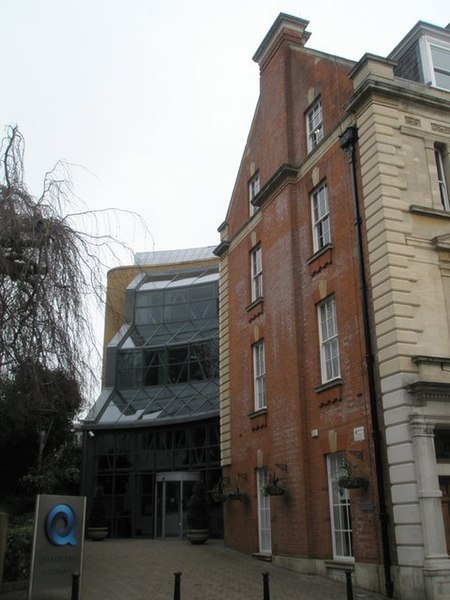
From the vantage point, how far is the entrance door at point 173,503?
29.2 meters

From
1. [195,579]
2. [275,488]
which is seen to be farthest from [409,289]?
[195,579]

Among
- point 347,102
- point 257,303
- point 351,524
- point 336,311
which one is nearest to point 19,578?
point 351,524

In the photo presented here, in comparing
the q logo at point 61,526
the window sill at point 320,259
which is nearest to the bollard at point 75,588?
the q logo at point 61,526

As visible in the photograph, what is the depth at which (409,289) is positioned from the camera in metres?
13.9

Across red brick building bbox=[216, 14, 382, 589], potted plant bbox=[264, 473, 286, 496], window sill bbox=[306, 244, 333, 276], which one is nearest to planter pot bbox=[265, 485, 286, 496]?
potted plant bbox=[264, 473, 286, 496]

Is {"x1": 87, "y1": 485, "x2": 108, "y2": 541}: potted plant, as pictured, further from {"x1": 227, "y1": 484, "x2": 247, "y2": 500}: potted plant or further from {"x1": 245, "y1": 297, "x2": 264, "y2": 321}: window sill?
{"x1": 245, "y1": 297, "x2": 264, "y2": 321}: window sill

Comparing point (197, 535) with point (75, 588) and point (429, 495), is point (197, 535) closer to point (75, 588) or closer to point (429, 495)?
point (429, 495)

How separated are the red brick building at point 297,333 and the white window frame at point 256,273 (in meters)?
0.06

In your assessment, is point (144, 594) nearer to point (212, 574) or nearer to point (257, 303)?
point (212, 574)

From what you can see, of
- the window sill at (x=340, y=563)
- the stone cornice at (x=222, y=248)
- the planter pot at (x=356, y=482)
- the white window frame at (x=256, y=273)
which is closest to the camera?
the planter pot at (x=356, y=482)

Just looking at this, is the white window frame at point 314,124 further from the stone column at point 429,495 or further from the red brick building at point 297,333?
the stone column at point 429,495

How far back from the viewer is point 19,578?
43.5 feet

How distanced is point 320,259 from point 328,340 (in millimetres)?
2225

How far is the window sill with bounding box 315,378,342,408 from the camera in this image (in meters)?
15.5
